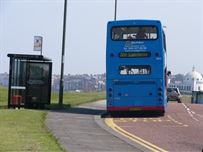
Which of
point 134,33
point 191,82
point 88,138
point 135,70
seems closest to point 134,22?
point 134,33

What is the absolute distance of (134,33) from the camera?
2683cm

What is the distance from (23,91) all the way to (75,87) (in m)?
121

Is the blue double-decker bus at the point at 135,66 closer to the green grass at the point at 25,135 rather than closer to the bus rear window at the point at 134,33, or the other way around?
the bus rear window at the point at 134,33

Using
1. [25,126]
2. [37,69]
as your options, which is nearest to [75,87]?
[37,69]

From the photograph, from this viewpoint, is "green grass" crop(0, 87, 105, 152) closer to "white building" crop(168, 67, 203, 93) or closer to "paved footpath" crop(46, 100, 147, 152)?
"paved footpath" crop(46, 100, 147, 152)

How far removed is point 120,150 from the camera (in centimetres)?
1375

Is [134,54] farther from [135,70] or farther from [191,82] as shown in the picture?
[191,82]

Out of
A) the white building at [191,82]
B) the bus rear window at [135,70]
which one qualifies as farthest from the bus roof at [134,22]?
the white building at [191,82]

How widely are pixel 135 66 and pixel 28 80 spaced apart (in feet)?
16.3

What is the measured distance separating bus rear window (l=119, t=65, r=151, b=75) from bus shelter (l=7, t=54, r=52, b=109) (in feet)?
11.5

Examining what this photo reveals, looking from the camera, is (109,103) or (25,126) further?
(109,103)

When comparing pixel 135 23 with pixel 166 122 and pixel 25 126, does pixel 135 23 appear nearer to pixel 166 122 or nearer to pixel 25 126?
pixel 166 122

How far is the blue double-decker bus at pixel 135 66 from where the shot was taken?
86.8 feet

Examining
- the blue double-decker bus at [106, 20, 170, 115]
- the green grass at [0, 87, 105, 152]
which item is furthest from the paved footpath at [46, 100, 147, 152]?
the blue double-decker bus at [106, 20, 170, 115]
